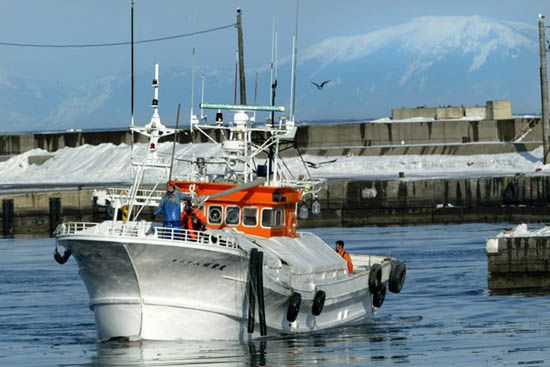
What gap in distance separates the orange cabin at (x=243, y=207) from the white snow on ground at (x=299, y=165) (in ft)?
131

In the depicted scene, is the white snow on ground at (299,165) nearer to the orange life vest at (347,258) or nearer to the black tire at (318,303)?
the orange life vest at (347,258)

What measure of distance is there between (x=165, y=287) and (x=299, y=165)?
49376mm

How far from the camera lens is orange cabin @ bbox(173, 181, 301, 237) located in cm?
3180

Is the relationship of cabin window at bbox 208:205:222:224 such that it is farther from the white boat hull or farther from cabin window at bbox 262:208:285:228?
the white boat hull

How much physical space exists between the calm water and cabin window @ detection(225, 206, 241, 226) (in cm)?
286

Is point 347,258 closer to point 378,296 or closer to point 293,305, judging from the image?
point 378,296

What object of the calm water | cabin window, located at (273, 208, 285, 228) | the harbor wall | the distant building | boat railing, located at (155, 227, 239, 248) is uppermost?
the distant building

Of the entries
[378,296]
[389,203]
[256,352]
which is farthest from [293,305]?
[389,203]

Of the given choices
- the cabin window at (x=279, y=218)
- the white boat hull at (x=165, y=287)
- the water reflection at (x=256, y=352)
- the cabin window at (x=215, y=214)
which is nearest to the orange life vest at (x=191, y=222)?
the white boat hull at (x=165, y=287)

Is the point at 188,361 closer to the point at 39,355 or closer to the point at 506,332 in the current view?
the point at 39,355

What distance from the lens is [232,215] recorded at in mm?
31844

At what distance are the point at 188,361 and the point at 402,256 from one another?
81.2 ft

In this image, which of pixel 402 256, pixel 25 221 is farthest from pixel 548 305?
pixel 25 221

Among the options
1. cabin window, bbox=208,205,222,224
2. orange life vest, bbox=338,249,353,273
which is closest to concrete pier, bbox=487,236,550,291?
orange life vest, bbox=338,249,353,273
